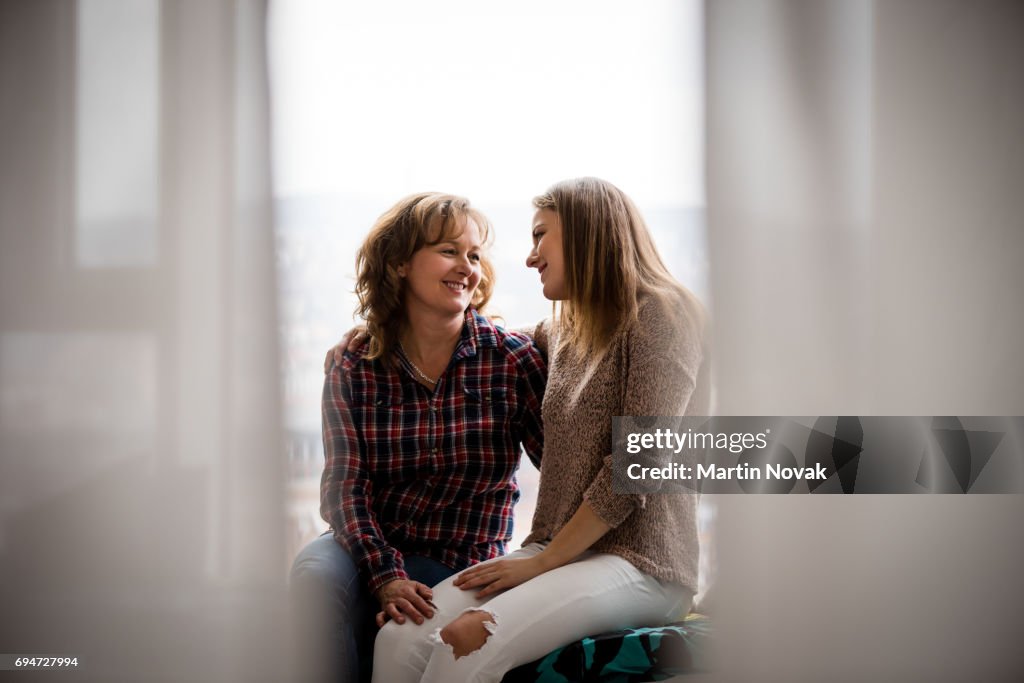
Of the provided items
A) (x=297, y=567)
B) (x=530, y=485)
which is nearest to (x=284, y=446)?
(x=297, y=567)

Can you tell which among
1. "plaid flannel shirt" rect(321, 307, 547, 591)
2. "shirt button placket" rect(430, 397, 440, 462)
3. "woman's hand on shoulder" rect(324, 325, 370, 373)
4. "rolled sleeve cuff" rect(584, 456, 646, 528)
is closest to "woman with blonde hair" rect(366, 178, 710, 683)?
"rolled sleeve cuff" rect(584, 456, 646, 528)

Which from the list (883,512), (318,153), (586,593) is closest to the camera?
(586,593)

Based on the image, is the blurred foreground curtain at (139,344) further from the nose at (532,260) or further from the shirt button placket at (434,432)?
Answer: the nose at (532,260)

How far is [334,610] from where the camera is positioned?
1.41m

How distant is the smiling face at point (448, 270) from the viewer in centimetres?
149

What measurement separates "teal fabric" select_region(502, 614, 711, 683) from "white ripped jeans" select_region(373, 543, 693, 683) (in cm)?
2

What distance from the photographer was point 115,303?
1601 millimetres

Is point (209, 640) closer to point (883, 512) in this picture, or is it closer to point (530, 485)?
point (530, 485)

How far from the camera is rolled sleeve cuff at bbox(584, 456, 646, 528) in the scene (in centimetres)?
132

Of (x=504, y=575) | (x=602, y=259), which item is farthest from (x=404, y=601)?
(x=602, y=259)

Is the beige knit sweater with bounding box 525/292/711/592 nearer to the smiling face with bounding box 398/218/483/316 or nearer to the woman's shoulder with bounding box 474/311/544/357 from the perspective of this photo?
the woman's shoulder with bounding box 474/311/544/357

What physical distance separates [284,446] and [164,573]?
14.3 inches

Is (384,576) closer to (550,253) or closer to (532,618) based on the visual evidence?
(532,618)

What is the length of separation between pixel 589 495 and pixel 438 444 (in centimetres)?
33
